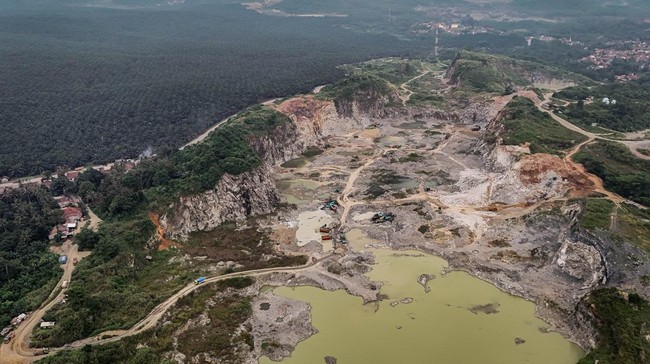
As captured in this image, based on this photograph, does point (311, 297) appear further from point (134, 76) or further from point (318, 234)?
point (134, 76)

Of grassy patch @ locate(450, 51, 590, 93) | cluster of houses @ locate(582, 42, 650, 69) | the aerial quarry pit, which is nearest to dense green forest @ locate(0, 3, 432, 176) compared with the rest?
the aerial quarry pit

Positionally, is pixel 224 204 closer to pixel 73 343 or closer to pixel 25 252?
pixel 25 252

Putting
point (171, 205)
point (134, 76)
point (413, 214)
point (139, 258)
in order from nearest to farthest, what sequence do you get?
point (139, 258)
point (171, 205)
point (413, 214)
point (134, 76)

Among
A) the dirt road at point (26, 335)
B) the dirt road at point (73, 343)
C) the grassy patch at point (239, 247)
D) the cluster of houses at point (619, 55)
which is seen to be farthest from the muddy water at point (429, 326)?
the cluster of houses at point (619, 55)

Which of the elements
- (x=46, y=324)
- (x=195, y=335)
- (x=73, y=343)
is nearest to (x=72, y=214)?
(x=46, y=324)

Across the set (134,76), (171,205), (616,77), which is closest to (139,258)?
(171,205)
